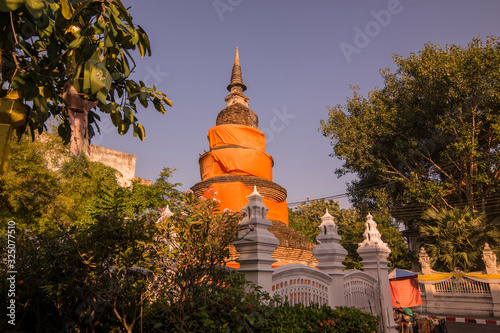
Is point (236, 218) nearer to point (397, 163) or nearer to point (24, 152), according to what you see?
point (24, 152)

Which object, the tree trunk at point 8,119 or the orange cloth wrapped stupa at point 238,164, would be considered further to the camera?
the orange cloth wrapped stupa at point 238,164

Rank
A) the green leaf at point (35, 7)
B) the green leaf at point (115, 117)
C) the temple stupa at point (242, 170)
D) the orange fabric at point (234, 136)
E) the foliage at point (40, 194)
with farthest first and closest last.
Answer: the orange fabric at point (234, 136) → the temple stupa at point (242, 170) → the foliage at point (40, 194) → the green leaf at point (115, 117) → the green leaf at point (35, 7)

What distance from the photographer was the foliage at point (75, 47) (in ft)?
6.21

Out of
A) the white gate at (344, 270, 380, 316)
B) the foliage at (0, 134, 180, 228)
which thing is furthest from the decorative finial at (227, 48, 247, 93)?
the white gate at (344, 270, 380, 316)

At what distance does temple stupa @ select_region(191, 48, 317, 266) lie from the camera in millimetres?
13031

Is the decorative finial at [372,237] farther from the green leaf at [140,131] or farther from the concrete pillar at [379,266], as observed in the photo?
the green leaf at [140,131]

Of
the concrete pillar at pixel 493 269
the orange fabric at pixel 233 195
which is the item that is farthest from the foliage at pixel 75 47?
the concrete pillar at pixel 493 269

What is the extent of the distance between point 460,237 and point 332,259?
13.7m

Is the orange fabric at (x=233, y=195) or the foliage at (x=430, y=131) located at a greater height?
the foliage at (x=430, y=131)

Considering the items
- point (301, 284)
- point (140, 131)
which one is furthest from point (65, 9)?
point (301, 284)

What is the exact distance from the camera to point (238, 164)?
1486cm

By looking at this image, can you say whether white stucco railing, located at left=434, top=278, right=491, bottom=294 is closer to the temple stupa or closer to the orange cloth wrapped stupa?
the temple stupa

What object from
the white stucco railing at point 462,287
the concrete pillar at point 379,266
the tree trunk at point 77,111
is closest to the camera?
the tree trunk at point 77,111

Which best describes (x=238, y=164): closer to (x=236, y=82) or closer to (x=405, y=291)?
(x=236, y=82)
